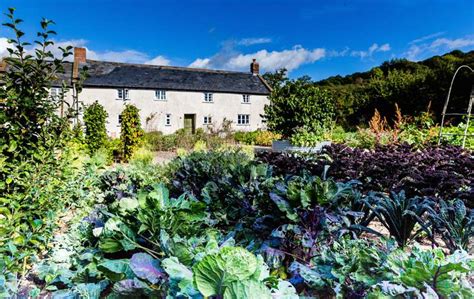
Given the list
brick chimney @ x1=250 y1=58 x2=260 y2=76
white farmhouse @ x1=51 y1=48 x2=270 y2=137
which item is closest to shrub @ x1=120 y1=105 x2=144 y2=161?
white farmhouse @ x1=51 y1=48 x2=270 y2=137

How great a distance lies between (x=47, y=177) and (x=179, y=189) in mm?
1256

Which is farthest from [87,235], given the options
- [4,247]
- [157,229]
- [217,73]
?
[217,73]

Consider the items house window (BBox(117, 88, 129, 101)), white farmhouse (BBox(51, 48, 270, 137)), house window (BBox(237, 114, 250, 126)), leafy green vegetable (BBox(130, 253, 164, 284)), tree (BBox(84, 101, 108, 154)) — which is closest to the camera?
leafy green vegetable (BBox(130, 253, 164, 284))

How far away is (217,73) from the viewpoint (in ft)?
92.3

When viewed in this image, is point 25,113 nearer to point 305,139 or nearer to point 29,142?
point 29,142

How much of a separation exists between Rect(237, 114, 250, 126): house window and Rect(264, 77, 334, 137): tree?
16.7 m

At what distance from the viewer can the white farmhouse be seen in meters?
23.2

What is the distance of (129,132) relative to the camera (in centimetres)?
1077

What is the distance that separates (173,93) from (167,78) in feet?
5.00

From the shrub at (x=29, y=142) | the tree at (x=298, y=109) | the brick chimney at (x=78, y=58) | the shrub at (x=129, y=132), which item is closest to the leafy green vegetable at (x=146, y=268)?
the shrub at (x=29, y=142)

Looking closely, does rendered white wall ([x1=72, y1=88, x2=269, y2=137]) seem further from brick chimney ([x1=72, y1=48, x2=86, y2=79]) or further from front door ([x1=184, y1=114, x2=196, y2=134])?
brick chimney ([x1=72, y1=48, x2=86, y2=79])

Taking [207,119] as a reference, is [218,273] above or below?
below

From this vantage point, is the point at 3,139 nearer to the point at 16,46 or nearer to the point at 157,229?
the point at 16,46

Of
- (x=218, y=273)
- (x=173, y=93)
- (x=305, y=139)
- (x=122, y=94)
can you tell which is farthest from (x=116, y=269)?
(x=173, y=93)
